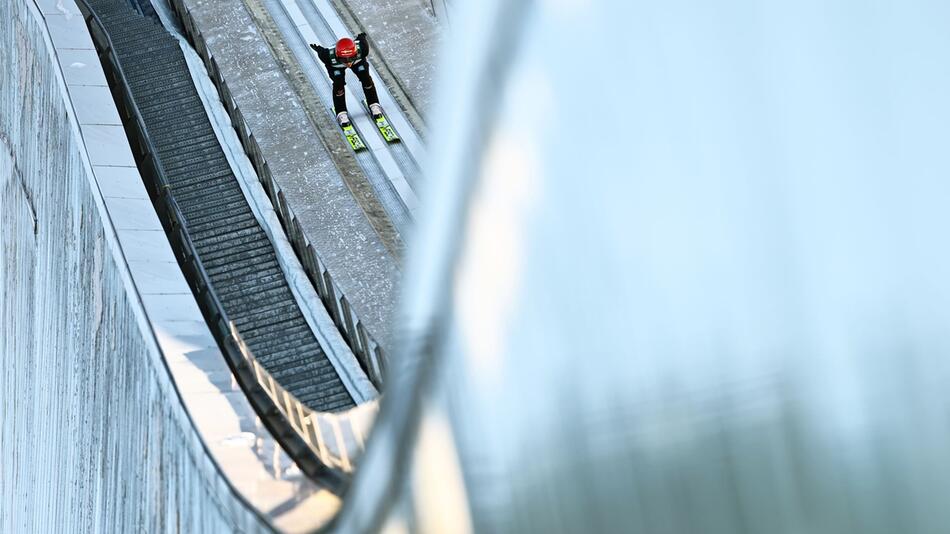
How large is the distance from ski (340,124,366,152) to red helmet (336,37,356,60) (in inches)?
24.2

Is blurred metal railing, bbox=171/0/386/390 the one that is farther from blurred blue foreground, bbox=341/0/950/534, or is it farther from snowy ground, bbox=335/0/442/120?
blurred blue foreground, bbox=341/0/950/534

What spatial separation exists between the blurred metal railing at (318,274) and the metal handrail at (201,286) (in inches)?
24.4

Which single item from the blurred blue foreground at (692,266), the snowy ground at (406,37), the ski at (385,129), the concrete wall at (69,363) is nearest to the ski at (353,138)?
the ski at (385,129)

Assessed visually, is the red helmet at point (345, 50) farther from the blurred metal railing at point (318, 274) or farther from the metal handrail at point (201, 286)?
the metal handrail at point (201, 286)

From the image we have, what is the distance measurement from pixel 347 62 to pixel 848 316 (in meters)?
8.34

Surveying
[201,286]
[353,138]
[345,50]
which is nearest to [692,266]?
[201,286]

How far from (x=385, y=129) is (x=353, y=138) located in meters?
0.30

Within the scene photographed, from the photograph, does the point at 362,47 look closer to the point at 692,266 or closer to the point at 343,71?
the point at 343,71

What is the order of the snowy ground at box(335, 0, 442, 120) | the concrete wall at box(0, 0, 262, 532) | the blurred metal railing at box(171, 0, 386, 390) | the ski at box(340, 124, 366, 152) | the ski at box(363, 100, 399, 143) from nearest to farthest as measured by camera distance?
the concrete wall at box(0, 0, 262, 532), the blurred metal railing at box(171, 0, 386, 390), the ski at box(340, 124, 366, 152), the ski at box(363, 100, 399, 143), the snowy ground at box(335, 0, 442, 120)

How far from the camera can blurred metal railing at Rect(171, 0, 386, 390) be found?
6.93 m

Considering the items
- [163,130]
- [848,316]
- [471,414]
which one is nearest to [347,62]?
[163,130]

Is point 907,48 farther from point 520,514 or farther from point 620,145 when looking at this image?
point 520,514

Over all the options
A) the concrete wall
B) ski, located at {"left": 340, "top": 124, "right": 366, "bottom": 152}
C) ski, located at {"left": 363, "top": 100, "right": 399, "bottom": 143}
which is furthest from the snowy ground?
the concrete wall

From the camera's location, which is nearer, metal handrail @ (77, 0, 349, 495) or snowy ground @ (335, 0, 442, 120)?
metal handrail @ (77, 0, 349, 495)
